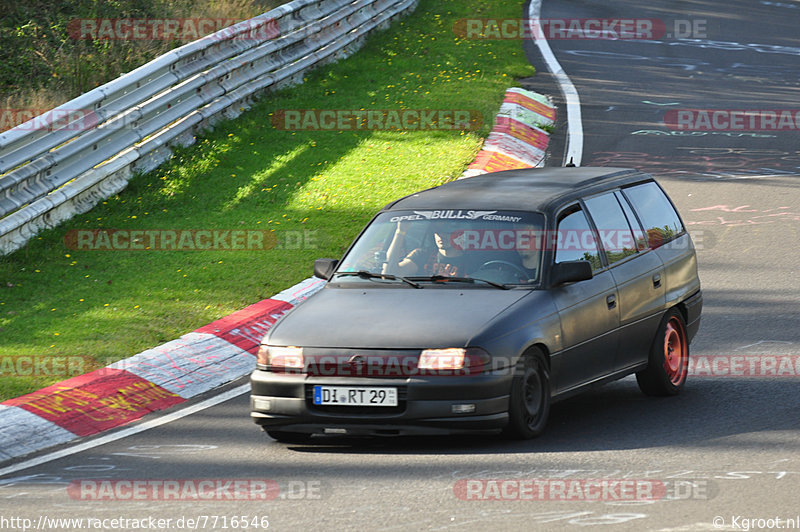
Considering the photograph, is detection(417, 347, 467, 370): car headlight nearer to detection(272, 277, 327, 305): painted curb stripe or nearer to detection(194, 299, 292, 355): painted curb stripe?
detection(194, 299, 292, 355): painted curb stripe

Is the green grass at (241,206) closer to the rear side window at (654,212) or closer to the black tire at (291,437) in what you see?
the black tire at (291,437)

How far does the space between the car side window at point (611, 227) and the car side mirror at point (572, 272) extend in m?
0.73

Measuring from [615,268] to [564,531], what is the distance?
3.19m

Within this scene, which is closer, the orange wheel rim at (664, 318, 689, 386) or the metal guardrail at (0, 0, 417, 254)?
the orange wheel rim at (664, 318, 689, 386)

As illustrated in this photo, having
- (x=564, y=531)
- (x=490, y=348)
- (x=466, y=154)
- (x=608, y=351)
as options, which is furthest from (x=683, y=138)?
(x=564, y=531)

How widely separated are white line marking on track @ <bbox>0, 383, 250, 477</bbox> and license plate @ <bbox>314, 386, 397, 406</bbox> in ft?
5.19

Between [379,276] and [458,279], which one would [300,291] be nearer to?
[379,276]

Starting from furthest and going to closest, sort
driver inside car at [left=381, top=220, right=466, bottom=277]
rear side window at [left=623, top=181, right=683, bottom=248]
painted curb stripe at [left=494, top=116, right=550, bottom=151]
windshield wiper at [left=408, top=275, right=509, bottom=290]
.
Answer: painted curb stripe at [left=494, top=116, right=550, bottom=151]
rear side window at [left=623, top=181, right=683, bottom=248]
driver inside car at [left=381, top=220, right=466, bottom=277]
windshield wiper at [left=408, top=275, right=509, bottom=290]

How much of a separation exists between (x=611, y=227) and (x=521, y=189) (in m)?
0.71

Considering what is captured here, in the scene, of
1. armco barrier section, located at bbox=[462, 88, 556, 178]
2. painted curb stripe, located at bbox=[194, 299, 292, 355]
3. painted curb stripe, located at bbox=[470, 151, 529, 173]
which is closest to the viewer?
painted curb stripe, located at bbox=[194, 299, 292, 355]

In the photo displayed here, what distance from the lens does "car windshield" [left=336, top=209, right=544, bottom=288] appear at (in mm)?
8195

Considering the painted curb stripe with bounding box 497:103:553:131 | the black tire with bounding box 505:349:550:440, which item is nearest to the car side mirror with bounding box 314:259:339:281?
the black tire with bounding box 505:349:550:440

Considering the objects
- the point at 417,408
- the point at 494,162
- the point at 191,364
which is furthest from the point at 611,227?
the point at 494,162

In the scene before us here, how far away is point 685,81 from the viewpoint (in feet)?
70.5
